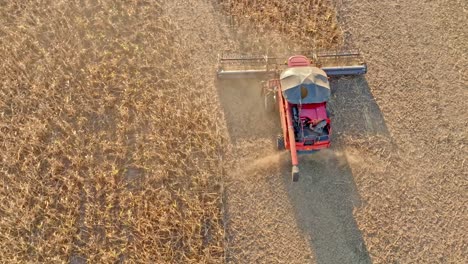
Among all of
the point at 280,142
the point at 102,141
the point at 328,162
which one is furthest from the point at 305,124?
the point at 102,141

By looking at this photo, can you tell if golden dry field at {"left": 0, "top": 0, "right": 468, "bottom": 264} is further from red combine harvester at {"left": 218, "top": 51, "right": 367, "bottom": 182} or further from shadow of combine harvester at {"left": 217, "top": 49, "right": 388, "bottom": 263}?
red combine harvester at {"left": 218, "top": 51, "right": 367, "bottom": 182}

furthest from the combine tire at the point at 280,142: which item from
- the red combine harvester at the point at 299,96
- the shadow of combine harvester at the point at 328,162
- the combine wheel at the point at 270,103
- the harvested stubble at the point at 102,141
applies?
the harvested stubble at the point at 102,141

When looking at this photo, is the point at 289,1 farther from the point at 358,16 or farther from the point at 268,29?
the point at 358,16

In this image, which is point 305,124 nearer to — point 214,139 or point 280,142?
point 280,142

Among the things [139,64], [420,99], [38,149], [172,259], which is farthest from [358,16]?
[38,149]

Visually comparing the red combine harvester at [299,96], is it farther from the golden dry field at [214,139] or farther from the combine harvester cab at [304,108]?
the golden dry field at [214,139]

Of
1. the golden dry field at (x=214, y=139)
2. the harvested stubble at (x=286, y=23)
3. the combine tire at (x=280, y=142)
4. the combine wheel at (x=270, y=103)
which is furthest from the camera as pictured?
the harvested stubble at (x=286, y=23)
